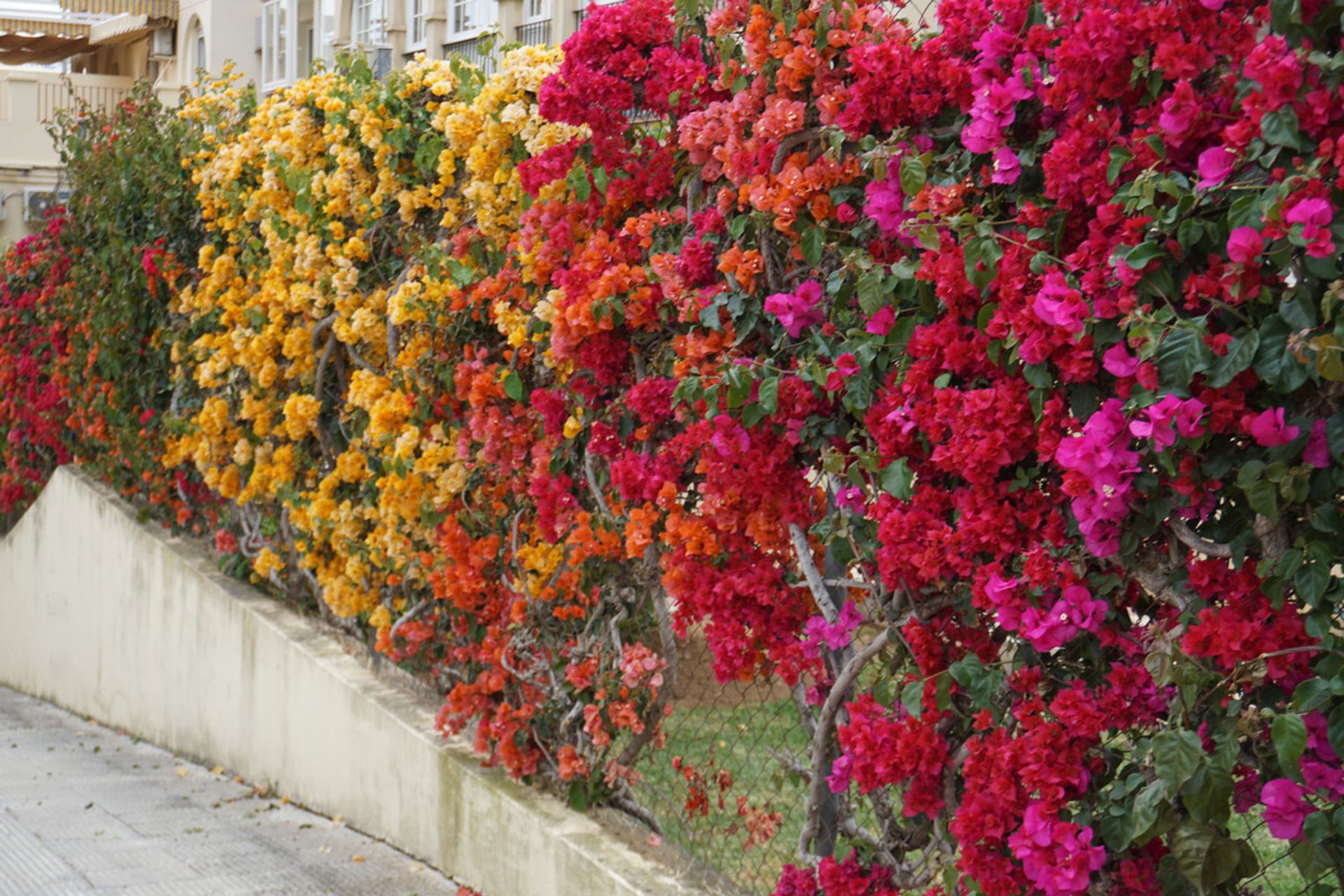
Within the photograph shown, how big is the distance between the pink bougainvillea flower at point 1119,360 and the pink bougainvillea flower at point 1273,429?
22cm

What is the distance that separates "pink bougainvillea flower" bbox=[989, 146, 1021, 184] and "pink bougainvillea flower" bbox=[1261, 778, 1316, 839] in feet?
3.64

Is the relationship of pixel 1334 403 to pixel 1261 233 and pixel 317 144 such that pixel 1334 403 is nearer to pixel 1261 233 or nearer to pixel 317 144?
pixel 1261 233

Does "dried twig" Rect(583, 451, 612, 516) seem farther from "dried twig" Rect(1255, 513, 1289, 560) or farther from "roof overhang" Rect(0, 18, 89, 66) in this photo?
"roof overhang" Rect(0, 18, 89, 66)

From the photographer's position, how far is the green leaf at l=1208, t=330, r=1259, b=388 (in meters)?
2.15

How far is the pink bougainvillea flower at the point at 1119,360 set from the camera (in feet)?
7.59

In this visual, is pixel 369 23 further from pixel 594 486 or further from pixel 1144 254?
pixel 1144 254

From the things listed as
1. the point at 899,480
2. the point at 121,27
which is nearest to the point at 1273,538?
the point at 899,480

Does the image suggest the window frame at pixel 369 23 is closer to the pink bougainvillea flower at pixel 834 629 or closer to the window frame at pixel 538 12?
the window frame at pixel 538 12

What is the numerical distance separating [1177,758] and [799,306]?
1.28m

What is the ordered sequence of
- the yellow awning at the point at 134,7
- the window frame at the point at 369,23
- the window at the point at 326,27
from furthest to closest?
the yellow awning at the point at 134,7 < the window at the point at 326,27 < the window frame at the point at 369,23

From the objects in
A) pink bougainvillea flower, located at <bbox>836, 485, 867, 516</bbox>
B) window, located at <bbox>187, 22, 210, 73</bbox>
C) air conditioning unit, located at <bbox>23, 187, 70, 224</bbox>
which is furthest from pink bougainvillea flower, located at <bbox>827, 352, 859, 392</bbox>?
window, located at <bbox>187, 22, 210, 73</bbox>

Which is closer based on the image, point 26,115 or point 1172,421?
point 1172,421

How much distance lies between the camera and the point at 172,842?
18.6ft

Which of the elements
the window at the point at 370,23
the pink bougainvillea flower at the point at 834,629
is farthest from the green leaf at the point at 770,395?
the window at the point at 370,23
